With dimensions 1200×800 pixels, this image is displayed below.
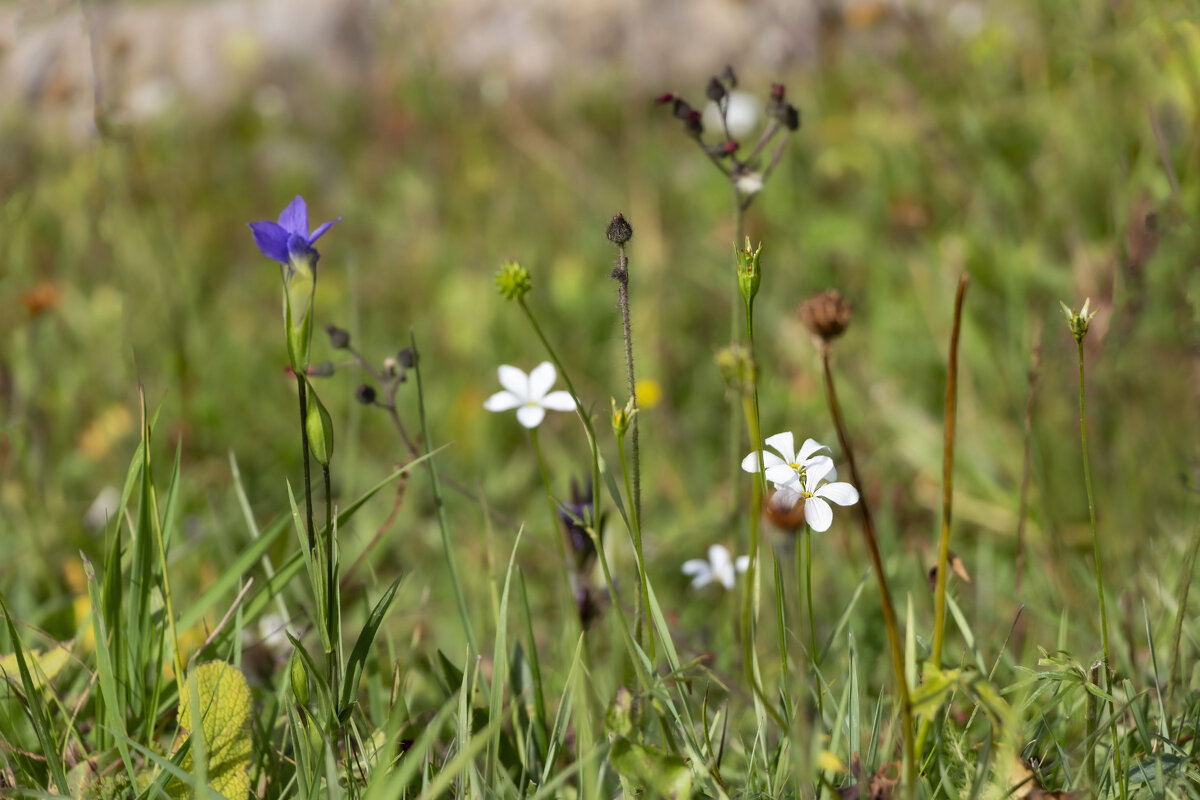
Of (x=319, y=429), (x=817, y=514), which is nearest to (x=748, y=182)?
(x=817, y=514)

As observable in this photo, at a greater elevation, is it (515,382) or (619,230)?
(619,230)

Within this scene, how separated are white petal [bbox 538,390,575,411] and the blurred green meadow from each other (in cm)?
22

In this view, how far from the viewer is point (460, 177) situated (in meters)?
4.23

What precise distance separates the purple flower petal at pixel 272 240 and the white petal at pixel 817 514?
602 mm

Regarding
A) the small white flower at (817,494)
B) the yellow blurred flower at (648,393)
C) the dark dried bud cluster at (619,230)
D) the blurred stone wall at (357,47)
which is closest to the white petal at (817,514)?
the small white flower at (817,494)

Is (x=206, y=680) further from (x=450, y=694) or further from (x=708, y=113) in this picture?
(x=708, y=113)

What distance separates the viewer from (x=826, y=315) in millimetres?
887

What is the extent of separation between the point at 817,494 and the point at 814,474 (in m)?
0.03

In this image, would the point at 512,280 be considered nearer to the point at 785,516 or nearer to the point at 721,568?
the point at 785,516

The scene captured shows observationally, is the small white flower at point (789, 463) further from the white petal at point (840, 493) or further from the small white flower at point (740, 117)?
the small white flower at point (740, 117)

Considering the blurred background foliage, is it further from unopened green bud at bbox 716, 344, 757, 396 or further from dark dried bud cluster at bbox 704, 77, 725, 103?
unopened green bud at bbox 716, 344, 757, 396

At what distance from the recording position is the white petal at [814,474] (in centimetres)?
100

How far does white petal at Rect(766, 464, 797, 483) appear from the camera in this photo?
0.98 m

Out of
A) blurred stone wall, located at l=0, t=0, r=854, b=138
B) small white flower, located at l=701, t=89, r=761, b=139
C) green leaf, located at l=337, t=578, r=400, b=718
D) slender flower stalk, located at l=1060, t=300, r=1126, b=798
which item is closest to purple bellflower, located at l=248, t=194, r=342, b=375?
green leaf, located at l=337, t=578, r=400, b=718
